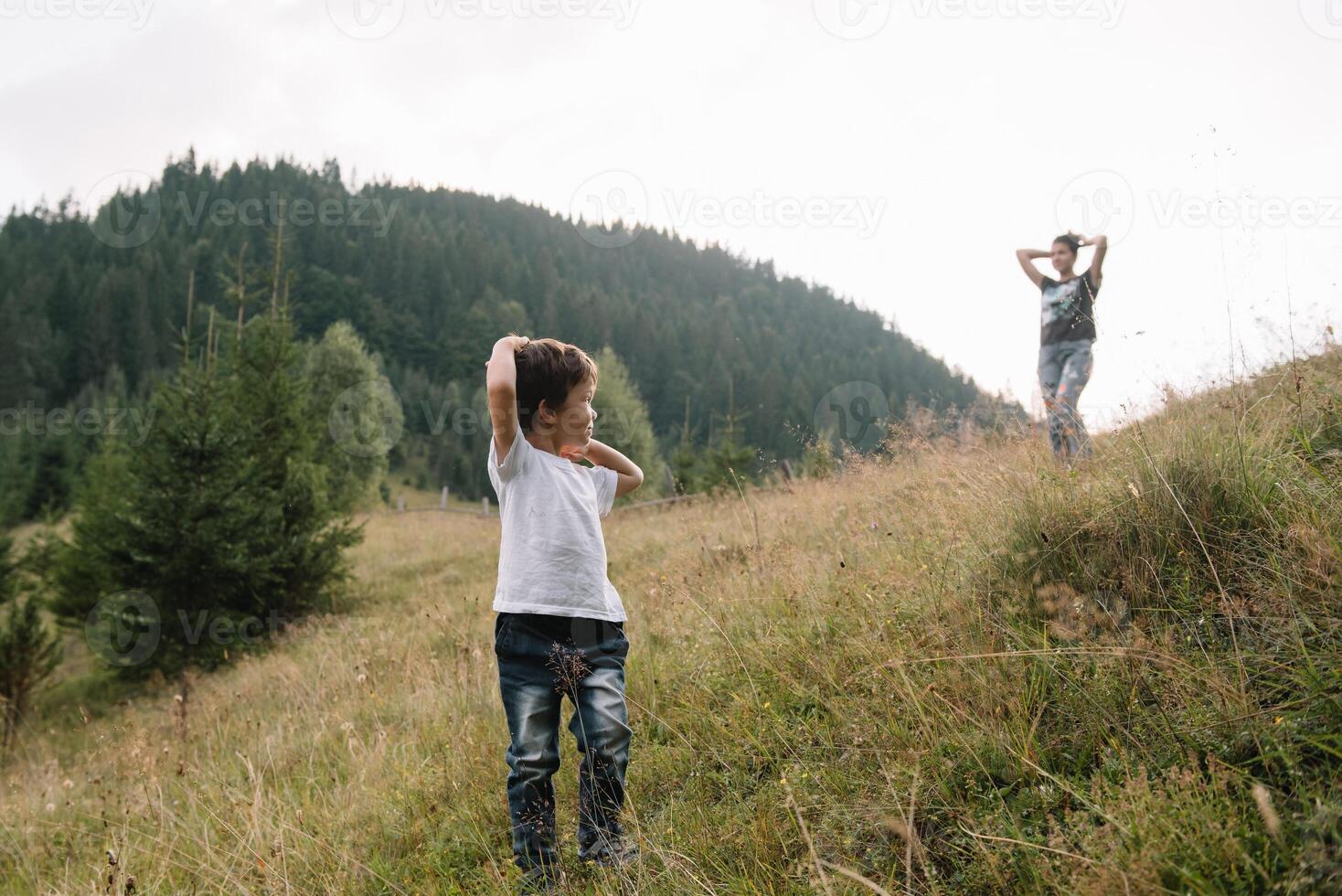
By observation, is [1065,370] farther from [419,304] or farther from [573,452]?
[419,304]

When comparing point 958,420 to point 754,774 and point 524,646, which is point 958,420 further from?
point 524,646

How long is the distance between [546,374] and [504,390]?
280mm

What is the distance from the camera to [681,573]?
534 centimetres

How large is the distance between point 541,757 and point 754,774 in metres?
0.79

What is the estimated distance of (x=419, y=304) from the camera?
104 metres

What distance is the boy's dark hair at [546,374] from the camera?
2766 millimetres

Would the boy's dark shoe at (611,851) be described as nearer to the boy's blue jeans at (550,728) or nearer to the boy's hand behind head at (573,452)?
the boy's blue jeans at (550,728)

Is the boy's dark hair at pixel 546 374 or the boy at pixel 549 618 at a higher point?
the boy's dark hair at pixel 546 374

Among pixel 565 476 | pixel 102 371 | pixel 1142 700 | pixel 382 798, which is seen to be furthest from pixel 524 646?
pixel 102 371

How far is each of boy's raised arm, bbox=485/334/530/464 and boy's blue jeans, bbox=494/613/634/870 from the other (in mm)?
661

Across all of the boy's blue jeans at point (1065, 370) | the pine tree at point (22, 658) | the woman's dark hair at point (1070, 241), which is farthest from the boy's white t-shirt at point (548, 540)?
the pine tree at point (22, 658)

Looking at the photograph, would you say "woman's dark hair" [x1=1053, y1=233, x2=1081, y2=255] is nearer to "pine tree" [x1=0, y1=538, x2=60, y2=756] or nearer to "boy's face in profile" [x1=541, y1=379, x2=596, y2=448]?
"boy's face in profile" [x1=541, y1=379, x2=596, y2=448]

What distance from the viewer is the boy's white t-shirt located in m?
2.61

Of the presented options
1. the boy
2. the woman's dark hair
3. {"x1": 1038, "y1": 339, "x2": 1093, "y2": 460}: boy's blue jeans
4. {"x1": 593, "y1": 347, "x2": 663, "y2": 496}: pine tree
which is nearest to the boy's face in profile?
the boy
